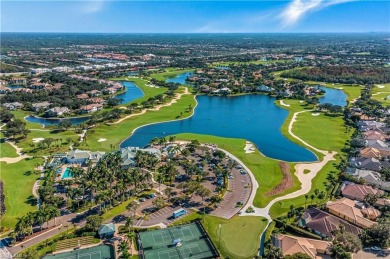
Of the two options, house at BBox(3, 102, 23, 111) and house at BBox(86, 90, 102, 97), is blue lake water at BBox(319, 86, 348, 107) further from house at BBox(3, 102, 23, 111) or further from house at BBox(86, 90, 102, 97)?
house at BBox(3, 102, 23, 111)

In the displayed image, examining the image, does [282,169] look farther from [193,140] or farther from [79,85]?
[79,85]

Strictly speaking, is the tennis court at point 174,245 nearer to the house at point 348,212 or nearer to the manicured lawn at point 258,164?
the manicured lawn at point 258,164

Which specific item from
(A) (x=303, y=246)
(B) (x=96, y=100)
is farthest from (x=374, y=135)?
(B) (x=96, y=100)

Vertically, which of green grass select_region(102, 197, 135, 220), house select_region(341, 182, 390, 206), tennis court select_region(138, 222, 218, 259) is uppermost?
house select_region(341, 182, 390, 206)

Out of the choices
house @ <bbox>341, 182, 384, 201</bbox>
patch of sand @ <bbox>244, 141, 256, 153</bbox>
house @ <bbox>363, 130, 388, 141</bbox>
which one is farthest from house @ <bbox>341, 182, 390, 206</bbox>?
Result: house @ <bbox>363, 130, 388, 141</bbox>

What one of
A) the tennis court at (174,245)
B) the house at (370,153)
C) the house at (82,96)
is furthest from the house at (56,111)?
the house at (370,153)
